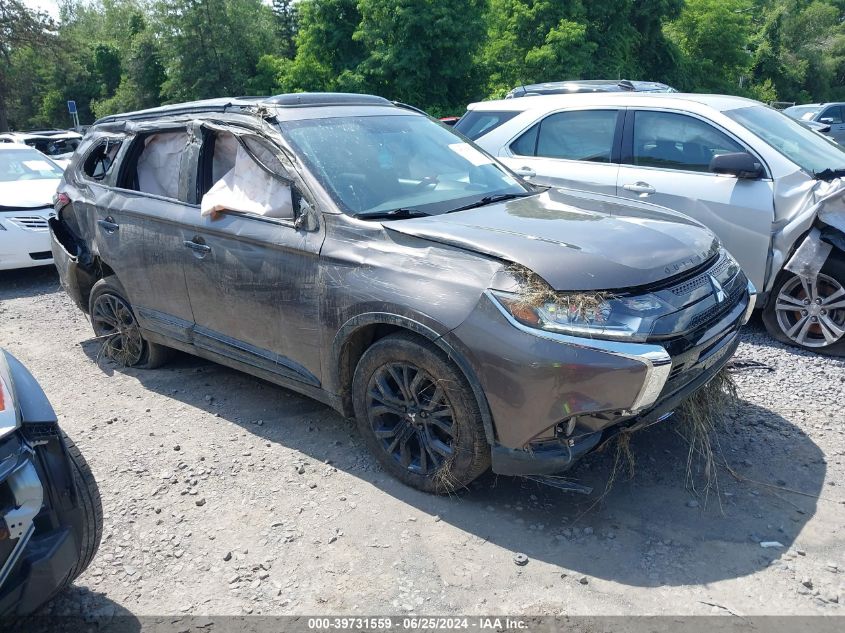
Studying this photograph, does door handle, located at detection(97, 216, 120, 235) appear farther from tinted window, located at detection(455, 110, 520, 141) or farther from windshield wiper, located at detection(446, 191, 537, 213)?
tinted window, located at detection(455, 110, 520, 141)

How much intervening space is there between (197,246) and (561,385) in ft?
8.19

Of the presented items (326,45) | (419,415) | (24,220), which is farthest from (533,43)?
(419,415)

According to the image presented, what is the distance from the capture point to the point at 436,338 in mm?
3125

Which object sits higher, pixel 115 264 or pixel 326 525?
pixel 115 264

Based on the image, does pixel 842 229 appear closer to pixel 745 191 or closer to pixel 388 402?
pixel 745 191

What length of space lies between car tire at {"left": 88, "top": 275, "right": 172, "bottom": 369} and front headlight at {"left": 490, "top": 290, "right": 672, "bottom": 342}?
3247 mm

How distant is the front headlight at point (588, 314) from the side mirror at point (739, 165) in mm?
2710

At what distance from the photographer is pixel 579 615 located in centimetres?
269

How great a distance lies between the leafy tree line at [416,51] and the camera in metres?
24.4

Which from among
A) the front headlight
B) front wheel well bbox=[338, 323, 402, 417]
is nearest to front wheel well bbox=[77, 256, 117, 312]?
front wheel well bbox=[338, 323, 402, 417]

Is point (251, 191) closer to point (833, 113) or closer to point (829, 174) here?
point (829, 174)

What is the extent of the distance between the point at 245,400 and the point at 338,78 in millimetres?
24051

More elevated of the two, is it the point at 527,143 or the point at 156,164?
the point at 156,164

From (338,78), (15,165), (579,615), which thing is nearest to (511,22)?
(338,78)
